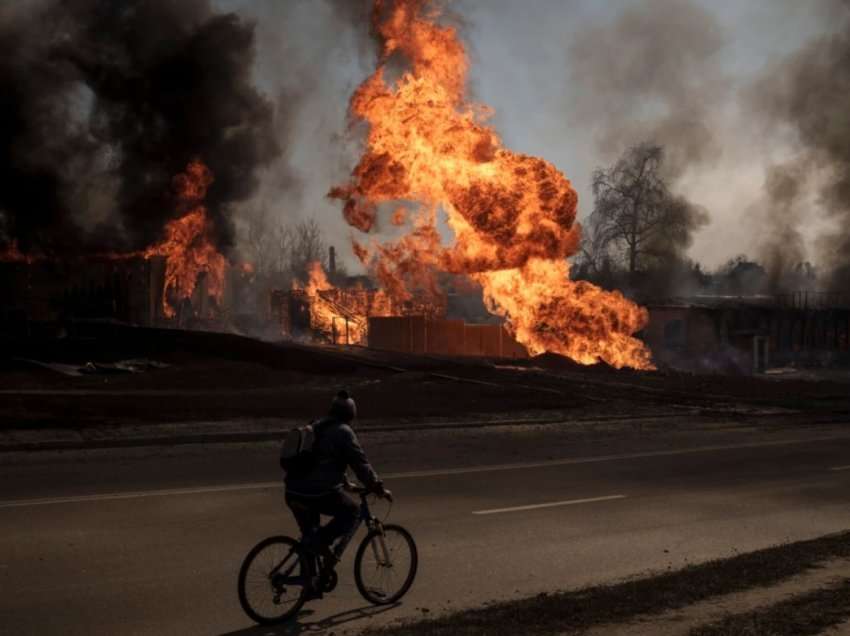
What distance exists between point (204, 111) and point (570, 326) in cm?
1832

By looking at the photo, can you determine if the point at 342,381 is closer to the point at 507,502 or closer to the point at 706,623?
the point at 507,502

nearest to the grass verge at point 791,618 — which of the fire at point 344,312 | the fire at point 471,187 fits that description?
the fire at point 471,187

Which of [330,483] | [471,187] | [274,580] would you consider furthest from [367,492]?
[471,187]

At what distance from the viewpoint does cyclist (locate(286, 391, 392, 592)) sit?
6.85 m

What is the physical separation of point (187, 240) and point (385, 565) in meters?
38.3

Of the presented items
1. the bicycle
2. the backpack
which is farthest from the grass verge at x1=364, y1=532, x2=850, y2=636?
the backpack

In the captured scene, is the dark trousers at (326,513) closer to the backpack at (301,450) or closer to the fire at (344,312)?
the backpack at (301,450)

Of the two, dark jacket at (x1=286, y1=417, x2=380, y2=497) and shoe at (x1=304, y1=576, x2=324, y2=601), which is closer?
dark jacket at (x1=286, y1=417, x2=380, y2=497)

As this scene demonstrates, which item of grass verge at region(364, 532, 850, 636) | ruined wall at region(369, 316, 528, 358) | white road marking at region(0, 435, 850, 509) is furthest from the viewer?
ruined wall at region(369, 316, 528, 358)

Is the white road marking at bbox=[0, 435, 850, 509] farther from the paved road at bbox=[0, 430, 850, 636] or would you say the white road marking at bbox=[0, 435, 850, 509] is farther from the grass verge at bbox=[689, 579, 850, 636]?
the grass verge at bbox=[689, 579, 850, 636]

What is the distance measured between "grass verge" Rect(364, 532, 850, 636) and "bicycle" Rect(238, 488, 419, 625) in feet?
2.30

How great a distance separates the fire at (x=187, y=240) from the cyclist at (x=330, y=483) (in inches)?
1454

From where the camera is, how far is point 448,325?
4547cm

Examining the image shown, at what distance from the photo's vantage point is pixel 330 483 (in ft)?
22.6
